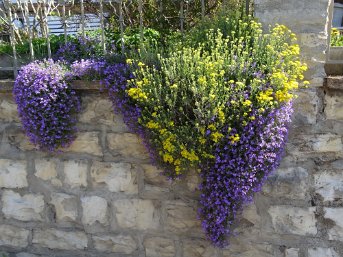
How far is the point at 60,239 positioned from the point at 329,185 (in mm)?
1970

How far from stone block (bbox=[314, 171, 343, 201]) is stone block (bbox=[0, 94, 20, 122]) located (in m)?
2.16

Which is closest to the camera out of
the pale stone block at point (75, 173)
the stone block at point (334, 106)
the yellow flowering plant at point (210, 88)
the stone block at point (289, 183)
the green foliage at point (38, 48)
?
the yellow flowering plant at point (210, 88)

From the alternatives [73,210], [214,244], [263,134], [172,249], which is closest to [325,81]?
[263,134]

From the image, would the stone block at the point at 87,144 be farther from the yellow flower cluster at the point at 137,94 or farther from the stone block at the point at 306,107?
the stone block at the point at 306,107

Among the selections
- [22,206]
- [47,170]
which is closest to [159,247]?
[47,170]

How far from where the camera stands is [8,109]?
3.02m

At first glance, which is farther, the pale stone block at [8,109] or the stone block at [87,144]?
the pale stone block at [8,109]

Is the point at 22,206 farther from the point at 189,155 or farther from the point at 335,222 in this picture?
the point at 335,222

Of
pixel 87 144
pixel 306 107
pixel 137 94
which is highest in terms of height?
pixel 137 94

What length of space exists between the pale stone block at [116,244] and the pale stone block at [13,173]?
702mm

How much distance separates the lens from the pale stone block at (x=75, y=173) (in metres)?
2.94

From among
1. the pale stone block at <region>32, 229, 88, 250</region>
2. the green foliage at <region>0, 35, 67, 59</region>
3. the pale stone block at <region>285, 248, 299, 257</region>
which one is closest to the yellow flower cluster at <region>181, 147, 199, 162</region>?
the pale stone block at <region>285, 248, 299, 257</region>

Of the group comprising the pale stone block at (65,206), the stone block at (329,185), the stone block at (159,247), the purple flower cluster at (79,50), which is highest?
the purple flower cluster at (79,50)

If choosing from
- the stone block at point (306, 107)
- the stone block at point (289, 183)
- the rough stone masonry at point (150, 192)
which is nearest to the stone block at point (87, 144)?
the rough stone masonry at point (150, 192)
